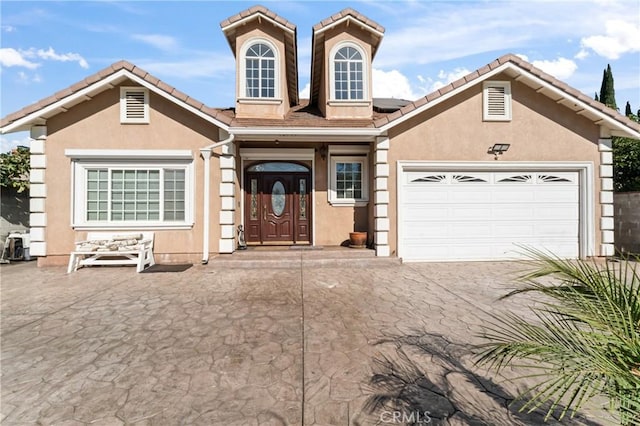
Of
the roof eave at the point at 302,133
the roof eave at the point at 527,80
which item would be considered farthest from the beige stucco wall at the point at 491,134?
the roof eave at the point at 302,133

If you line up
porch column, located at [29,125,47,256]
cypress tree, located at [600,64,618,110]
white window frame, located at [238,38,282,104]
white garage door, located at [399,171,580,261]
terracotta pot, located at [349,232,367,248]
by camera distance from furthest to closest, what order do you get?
1. cypress tree, located at [600,64,618,110]
2. white window frame, located at [238,38,282,104]
3. terracotta pot, located at [349,232,367,248]
4. white garage door, located at [399,171,580,261]
5. porch column, located at [29,125,47,256]

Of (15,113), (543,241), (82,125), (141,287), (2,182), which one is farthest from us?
(2,182)

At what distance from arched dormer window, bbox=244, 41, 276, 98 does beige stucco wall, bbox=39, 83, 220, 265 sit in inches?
74.6

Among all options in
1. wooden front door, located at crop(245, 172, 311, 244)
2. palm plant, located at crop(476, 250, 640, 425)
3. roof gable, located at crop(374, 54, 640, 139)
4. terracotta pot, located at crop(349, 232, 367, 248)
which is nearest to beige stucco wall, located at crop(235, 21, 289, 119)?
wooden front door, located at crop(245, 172, 311, 244)

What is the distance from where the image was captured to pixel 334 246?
948 cm

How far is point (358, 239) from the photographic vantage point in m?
8.88

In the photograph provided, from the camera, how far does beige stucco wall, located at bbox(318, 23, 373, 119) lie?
30.2 feet

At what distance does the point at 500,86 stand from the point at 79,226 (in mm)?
12077

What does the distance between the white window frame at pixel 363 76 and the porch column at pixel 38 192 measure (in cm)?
788

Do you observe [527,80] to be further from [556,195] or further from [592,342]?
[592,342]

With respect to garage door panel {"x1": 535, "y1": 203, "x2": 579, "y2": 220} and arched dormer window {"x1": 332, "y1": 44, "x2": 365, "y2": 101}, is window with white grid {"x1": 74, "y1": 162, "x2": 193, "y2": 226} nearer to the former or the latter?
arched dormer window {"x1": 332, "y1": 44, "x2": 365, "y2": 101}

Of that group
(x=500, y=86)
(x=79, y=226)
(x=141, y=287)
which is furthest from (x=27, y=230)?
(x=500, y=86)

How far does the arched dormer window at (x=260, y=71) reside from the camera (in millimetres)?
9047

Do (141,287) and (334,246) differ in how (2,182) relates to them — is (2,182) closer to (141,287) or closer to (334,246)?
(141,287)
